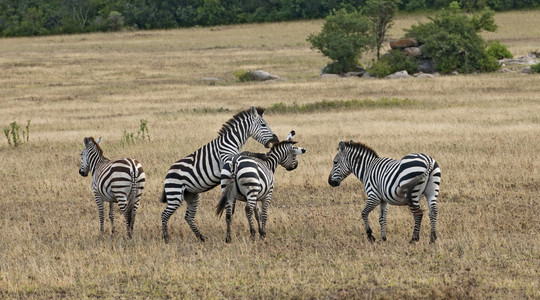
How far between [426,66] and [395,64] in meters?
2.07

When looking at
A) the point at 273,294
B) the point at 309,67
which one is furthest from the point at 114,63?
the point at 273,294

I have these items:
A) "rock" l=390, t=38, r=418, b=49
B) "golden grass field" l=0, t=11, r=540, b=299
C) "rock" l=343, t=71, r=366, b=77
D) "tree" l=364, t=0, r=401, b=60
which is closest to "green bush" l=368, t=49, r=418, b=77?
"rock" l=390, t=38, r=418, b=49

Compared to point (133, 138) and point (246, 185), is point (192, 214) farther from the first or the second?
point (133, 138)

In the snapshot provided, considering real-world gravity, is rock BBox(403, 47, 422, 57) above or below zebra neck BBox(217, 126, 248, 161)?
below

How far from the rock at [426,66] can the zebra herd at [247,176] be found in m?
31.9

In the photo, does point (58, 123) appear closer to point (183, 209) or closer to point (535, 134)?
point (183, 209)

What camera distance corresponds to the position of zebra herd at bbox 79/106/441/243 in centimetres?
1018

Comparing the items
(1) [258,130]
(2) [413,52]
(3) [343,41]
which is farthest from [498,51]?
(1) [258,130]

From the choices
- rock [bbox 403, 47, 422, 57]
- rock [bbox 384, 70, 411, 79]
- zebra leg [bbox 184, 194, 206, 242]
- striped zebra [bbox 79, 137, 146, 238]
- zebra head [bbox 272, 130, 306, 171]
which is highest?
zebra head [bbox 272, 130, 306, 171]

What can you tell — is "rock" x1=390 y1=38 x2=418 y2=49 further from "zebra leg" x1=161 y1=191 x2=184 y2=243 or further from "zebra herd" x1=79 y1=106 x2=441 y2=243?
"zebra leg" x1=161 y1=191 x2=184 y2=243

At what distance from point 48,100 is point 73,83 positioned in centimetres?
918

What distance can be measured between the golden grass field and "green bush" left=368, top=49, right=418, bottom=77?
4.20 metres

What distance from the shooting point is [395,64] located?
4269 centimetres

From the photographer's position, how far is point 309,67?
2029 inches
